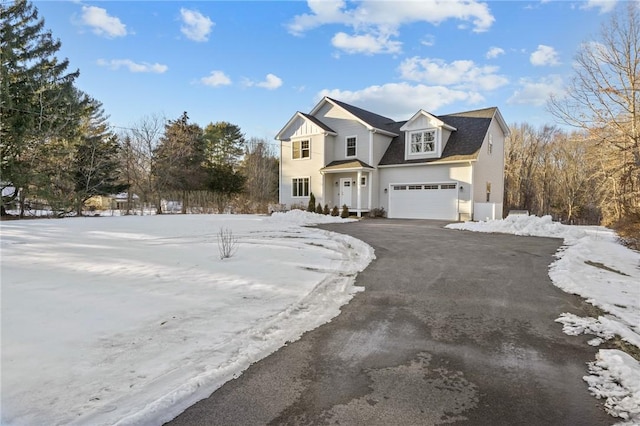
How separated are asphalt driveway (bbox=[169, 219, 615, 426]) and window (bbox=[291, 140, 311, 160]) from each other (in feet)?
60.9

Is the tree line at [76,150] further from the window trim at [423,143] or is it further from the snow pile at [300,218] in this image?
the window trim at [423,143]

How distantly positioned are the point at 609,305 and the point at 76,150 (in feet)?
67.5

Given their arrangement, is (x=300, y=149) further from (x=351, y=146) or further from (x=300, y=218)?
(x=300, y=218)

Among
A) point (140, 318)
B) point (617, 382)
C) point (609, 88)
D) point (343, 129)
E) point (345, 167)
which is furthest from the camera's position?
point (343, 129)

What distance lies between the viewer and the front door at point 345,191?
22.4m

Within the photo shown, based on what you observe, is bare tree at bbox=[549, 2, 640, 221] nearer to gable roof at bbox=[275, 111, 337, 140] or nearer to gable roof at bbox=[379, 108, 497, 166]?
gable roof at bbox=[379, 108, 497, 166]

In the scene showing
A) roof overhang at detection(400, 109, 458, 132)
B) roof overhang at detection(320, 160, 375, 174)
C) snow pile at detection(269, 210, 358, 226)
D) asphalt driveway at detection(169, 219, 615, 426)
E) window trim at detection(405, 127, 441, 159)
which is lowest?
asphalt driveway at detection(169, 219, 615, 426)

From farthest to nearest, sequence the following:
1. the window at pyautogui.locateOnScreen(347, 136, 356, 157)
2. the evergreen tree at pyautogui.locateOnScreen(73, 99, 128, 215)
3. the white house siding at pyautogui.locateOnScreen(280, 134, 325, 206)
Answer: the white house siding at pyautogui.locateOnScreen(280, 134, 325, 206), the window at pyautogui.locateOnScreen(347, 136, 356, 157), the evergreen tree at pyautogui.locateOnScreen(73, 99, 128, 215)

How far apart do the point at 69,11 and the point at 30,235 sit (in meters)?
9.29

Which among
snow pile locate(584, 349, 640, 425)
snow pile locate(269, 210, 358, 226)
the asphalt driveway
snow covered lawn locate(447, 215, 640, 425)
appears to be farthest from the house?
snow pile locate(584, 349, 640, 425)

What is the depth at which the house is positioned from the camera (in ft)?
62.6

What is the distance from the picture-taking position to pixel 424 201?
2005cm

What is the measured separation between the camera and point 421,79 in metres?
19.8

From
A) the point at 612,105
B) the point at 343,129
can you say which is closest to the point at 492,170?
the point at 612,105
